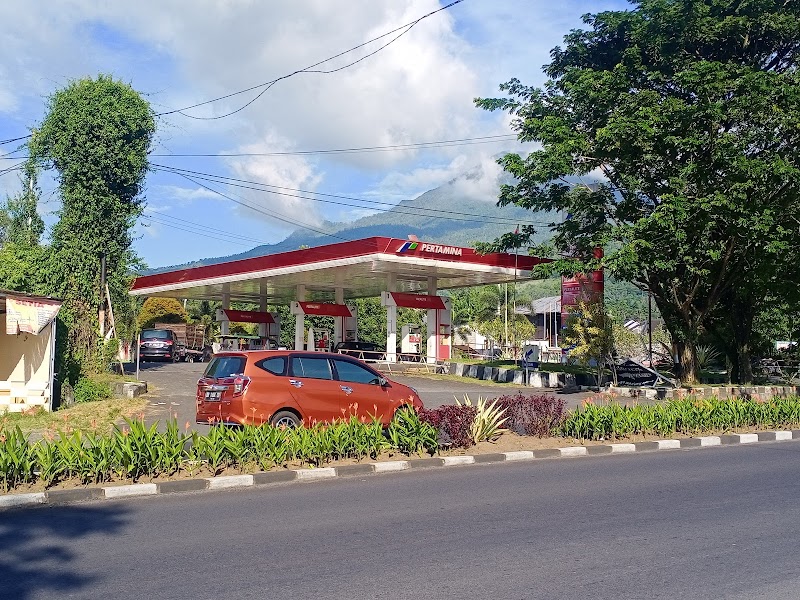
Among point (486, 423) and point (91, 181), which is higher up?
point (91, 181)

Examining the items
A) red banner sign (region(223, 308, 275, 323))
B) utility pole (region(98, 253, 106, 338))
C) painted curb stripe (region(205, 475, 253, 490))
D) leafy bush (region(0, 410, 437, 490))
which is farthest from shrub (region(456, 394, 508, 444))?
red banner sign (region(223, 308, 275, 323))

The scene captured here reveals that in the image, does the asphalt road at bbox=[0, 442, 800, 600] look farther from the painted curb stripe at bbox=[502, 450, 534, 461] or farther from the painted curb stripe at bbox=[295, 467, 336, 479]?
the painted curb stripe at bbox=[502, 450, 534, 461]

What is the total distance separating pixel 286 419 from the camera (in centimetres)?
1227

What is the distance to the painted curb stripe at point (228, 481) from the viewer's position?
9812 millimetres

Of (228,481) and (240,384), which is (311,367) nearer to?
(240,384)

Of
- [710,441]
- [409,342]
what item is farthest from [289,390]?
[409,342]

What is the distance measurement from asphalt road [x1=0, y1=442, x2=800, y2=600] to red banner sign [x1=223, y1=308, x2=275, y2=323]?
36.8m

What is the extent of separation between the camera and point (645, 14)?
78.5ft

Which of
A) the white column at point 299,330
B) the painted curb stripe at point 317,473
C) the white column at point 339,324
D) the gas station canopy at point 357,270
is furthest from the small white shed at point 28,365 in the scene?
the white column at point 339,324

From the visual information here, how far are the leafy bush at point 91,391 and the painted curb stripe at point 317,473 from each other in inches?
415

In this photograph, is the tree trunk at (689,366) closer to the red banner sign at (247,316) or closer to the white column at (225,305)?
the white column at (225,305)

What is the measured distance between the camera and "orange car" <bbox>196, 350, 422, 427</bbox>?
1193 cm

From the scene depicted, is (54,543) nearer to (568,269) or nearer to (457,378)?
(568,269)

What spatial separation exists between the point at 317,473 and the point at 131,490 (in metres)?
2.49
